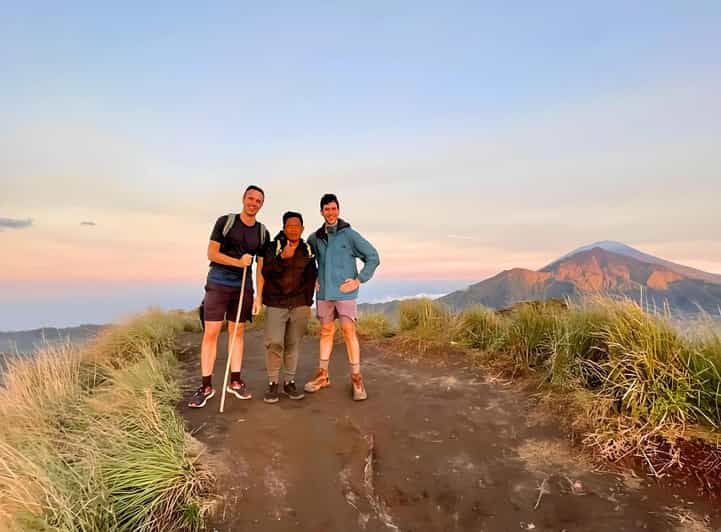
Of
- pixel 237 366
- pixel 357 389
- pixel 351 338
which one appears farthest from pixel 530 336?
pixel 237 366

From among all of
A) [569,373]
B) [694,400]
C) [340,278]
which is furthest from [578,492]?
[340,278]

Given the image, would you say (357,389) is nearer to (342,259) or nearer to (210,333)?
(342,259)

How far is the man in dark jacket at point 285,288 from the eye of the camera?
578 cm

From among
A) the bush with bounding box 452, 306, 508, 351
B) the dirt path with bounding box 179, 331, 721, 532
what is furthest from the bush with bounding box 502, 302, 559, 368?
the dirt path with bounding box 179, 331, 721, 532

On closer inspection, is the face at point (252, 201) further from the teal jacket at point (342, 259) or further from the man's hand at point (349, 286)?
the man's hand at point (349, 286)

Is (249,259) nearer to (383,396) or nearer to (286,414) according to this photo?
(286,414)

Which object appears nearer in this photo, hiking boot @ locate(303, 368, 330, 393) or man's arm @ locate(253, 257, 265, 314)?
man's arm @ locate(253, 257, 265, 314)

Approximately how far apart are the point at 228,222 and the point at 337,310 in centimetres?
164

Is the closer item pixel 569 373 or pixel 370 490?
pixel 370 490

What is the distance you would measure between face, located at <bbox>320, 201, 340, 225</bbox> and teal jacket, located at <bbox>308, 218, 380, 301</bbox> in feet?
0.28

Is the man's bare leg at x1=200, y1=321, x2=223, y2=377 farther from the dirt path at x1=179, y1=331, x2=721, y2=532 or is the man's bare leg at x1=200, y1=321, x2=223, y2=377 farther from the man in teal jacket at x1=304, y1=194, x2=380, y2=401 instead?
the man in teal jacket at x1=304, y1=194, x2=380, y2=401

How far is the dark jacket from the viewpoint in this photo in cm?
578

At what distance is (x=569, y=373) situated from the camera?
608cm

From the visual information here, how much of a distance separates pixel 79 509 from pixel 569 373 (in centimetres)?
524
